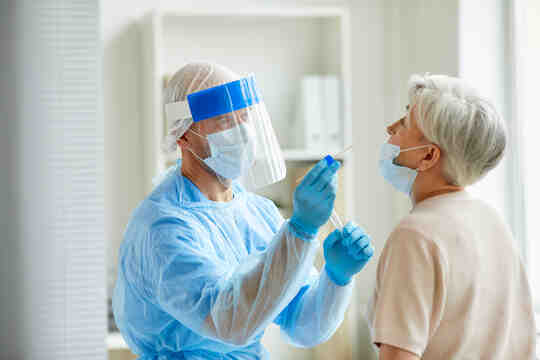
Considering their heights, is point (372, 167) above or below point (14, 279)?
above

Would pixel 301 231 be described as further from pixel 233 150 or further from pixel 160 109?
pixel 160 109

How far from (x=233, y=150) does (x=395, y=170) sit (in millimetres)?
398

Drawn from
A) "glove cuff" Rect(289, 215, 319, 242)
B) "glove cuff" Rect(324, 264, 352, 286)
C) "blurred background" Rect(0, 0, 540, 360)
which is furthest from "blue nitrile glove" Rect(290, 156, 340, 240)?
"blurred background" Rect(0, 0, 540, 360)

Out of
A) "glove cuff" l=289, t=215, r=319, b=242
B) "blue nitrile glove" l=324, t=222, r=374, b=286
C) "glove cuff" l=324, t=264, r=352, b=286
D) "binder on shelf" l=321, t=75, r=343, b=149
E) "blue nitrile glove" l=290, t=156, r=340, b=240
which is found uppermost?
"binder on shelf" l=321, t=75, r=343, b=149

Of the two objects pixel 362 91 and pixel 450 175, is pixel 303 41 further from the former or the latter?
pixel 450 175

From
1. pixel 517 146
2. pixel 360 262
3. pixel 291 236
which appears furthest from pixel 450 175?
pixel 517 146

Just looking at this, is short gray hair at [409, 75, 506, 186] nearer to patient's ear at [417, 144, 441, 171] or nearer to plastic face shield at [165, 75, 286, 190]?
patient's ear at [417, 144, 441, 171]

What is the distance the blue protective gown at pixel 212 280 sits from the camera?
46.0 inches

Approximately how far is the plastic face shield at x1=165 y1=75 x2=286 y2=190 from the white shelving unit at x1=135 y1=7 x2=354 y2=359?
4.32ft

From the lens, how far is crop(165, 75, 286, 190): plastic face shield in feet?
4.34

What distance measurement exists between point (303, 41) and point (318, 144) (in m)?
0.66

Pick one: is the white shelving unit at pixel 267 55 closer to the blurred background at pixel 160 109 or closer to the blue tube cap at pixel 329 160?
the blurred background at pixel 160 109

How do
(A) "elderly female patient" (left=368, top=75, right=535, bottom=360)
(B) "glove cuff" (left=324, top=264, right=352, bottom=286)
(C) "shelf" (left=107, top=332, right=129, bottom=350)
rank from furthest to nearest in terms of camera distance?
(C) "shelf" (left=107, top=332, right=129, bottom=350), (B) "glove cuff" (left=324, top=264, right=352, bottom=286), (A) "elderly female patient" (left=368, top=75, right=535, bottom=360)

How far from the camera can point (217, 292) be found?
1183mm
